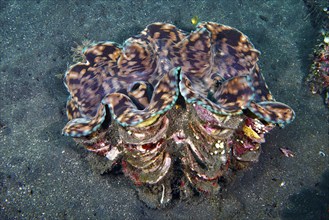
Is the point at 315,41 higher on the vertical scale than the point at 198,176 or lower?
higher

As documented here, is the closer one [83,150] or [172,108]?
[172,108]

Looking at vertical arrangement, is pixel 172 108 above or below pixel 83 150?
above

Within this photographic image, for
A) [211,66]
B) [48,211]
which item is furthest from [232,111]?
[48,211]

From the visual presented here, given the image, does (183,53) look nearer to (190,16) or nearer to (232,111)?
(232,111)

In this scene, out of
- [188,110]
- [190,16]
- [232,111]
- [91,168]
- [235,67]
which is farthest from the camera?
[190,16]

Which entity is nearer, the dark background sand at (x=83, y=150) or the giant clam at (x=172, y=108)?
the giant clam at (x=172, y=108)
